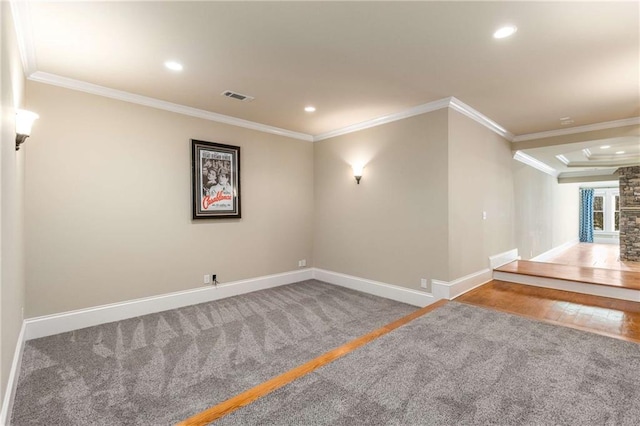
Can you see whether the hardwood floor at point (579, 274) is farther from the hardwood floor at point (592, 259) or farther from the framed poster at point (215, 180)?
the framed poster at point (215, 180)

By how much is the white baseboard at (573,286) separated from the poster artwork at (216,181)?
4604mm

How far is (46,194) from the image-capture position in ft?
10.3

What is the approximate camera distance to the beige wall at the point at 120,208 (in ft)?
10.3

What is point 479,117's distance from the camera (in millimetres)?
4465

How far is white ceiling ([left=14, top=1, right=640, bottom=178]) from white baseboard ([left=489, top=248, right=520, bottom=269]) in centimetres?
245

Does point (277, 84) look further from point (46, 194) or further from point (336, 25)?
point (46, 194)

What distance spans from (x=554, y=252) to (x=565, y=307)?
653 cm

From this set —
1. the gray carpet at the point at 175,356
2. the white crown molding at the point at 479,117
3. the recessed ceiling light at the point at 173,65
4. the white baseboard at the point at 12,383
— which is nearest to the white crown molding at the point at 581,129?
the white crown molding at the point at 479,117

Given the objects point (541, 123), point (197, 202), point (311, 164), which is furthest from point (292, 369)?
point (541, 123)

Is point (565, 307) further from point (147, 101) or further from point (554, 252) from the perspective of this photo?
point (554, 252)

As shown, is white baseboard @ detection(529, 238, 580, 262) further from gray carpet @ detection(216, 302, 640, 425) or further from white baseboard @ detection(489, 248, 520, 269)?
gray carpet @ detection(216, 302, 640, 425)

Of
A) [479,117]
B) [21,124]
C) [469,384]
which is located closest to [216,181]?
[21,124]

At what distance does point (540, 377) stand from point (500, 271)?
10.3 feet

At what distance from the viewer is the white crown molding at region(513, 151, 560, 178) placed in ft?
19.8
